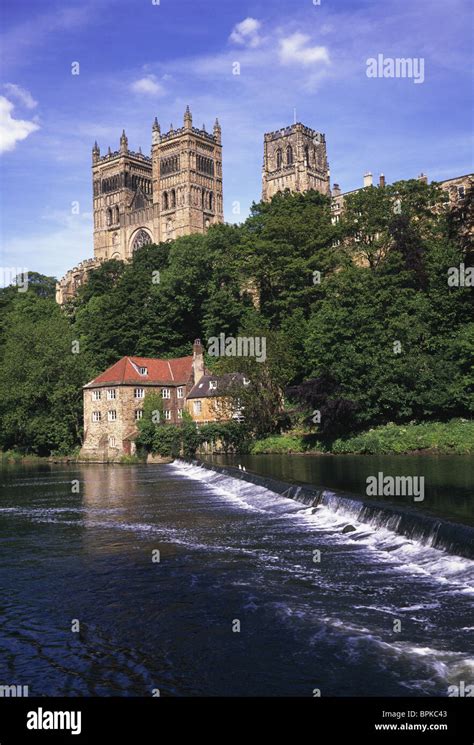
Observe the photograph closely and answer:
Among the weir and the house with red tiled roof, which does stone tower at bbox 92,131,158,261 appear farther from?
the weir

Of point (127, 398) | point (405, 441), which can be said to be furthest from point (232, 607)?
point (127, 398)

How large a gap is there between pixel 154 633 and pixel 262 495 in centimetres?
1768

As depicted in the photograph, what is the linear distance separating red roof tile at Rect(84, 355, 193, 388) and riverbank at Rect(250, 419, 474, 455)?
16.0m

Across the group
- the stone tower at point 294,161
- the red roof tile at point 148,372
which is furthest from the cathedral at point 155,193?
the red roof tile at point 148,372

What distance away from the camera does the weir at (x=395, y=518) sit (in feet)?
52.8

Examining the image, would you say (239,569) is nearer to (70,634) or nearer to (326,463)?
(70,634)

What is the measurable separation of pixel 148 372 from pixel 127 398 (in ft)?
15.5

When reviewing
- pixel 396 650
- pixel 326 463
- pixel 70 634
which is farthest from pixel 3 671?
pixel 326 463

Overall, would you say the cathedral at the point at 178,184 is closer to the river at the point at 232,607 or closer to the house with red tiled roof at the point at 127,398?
the house with red tiled roof at the point at 127,398

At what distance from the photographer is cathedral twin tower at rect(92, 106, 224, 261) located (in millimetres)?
145250

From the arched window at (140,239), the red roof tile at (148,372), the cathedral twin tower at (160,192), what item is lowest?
the red roof tile at (148,372)

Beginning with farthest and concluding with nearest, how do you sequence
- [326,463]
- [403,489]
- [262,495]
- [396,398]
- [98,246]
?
1. [98,246]
2. [396,398]
3. [326,463]
4. [262,495]
5. [403,489]
